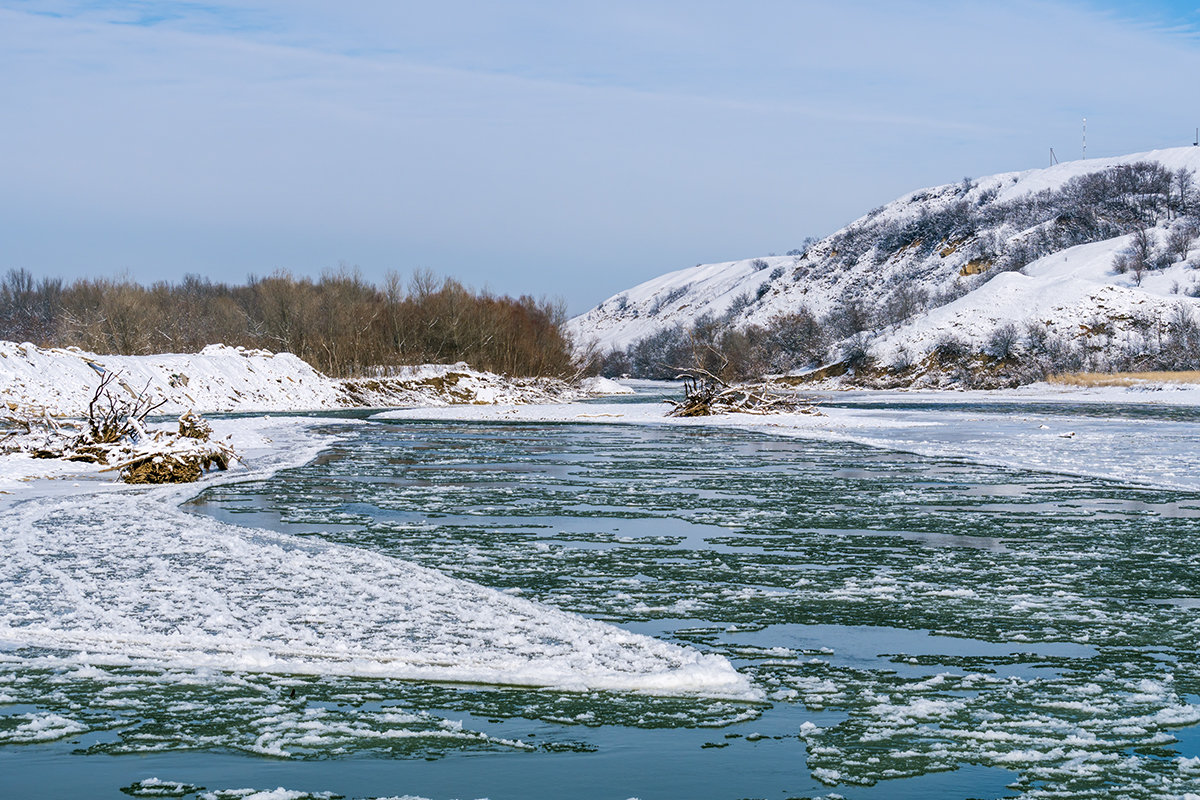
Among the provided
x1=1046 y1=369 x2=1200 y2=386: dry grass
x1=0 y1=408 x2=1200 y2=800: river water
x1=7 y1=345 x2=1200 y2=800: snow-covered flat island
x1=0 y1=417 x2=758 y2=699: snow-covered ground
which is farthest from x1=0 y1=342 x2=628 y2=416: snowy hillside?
x1=1046 y1=369 x2=1200 y2=386: dry grass

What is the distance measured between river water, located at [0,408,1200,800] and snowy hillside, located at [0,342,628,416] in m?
23.0

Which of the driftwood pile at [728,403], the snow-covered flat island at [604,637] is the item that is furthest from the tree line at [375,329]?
the snow-covered flat island at [604,637]

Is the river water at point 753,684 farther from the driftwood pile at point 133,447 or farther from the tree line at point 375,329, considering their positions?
the tree line at point 375,329

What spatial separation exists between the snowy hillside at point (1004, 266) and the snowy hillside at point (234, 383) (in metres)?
10.5

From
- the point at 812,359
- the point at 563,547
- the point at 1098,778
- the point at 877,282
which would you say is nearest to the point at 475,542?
the point at 563,547

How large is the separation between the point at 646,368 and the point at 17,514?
129 metres

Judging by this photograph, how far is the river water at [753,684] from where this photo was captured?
397cm

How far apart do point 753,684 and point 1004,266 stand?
140m

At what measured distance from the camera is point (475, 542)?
9445mm

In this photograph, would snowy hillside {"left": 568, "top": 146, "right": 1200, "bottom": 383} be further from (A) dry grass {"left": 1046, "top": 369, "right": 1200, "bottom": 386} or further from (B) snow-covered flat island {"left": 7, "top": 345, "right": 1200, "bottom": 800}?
(B) snow-covered flat island {"left": 7, "top": 345, "right": 1200, "bottom": 800}

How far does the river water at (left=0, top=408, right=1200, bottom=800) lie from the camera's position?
3.97 meters

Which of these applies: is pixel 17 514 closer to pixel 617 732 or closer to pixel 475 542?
pixel 475 542

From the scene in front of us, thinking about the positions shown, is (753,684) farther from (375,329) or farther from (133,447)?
(375,329)

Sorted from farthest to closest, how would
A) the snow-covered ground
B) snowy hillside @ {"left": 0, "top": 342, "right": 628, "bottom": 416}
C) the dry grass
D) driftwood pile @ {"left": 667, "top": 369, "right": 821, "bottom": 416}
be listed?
the dry grass
snowy hillside @ {"left": 0, "top": 342, "right": 628, "bottom": 416}
driftwood pile @ {"left": 667, "top": 369, "right": 821, "bottom": 416}
the snow-covered ground
